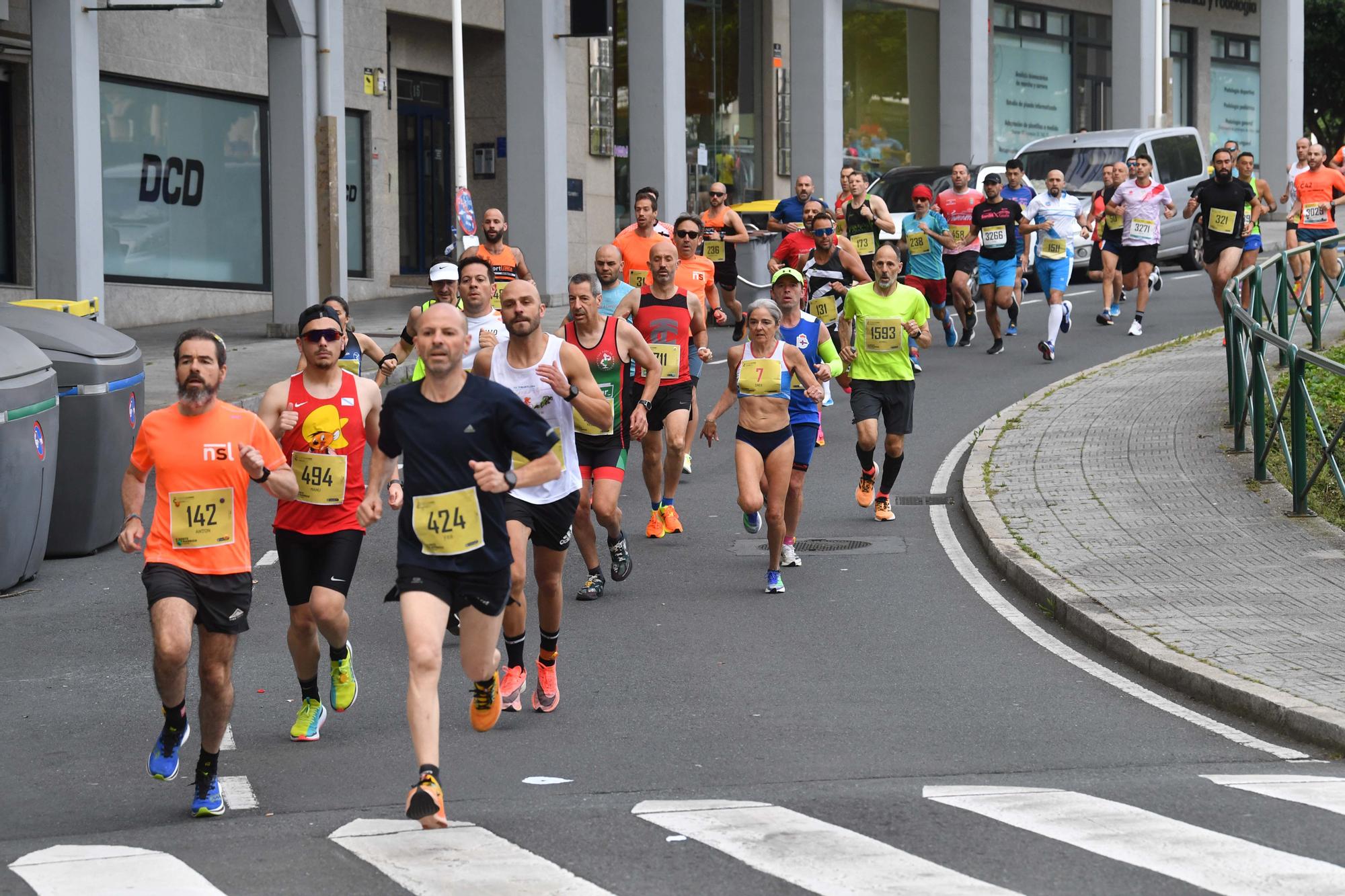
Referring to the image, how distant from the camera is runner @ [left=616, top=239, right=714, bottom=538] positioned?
12.9 metres

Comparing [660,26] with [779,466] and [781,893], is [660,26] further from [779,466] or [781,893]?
[781,893]

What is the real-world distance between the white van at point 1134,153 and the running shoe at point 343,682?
21.0 meters

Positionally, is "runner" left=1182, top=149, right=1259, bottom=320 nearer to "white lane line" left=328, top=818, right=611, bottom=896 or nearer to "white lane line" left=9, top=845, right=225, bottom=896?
"white lane line" left=328, top=818, right=611, bottom=896

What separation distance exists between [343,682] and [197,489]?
1569 mm

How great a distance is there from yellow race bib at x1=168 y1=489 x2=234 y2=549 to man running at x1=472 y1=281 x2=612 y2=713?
1577 mm

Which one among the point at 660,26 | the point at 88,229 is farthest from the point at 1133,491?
the point at 660,26

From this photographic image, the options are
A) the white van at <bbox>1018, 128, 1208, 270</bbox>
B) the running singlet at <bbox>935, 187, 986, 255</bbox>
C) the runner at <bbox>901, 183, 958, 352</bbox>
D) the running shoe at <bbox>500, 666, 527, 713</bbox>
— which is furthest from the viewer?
the white van at <bbox>1018, 128, 1208, 270</bbox>

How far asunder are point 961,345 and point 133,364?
1173cm

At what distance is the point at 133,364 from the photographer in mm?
13516

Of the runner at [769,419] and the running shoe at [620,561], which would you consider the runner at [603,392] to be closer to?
the running shoe at [620,561]

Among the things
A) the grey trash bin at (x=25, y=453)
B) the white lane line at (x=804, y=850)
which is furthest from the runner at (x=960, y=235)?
the white lane line at (x=804, y=850)

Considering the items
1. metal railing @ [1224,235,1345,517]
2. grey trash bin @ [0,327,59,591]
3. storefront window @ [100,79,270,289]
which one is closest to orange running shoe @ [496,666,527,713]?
grey trash bin @ [0,327,59,591]

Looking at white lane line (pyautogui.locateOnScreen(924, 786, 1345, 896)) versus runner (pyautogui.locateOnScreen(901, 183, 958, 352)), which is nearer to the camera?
white lane line (pyautogui.locateOnScreen(924, 786, 1345, 896))

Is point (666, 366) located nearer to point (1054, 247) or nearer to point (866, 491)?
point (866, 491)
